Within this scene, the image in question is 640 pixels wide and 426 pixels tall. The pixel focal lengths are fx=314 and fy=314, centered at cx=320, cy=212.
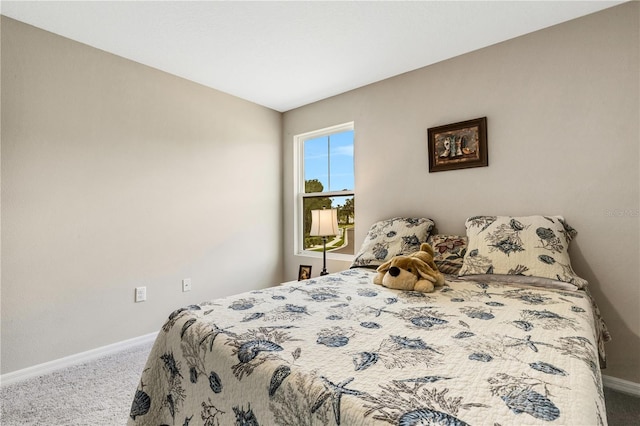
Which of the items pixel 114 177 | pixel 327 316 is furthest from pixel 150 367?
pixel 114 177

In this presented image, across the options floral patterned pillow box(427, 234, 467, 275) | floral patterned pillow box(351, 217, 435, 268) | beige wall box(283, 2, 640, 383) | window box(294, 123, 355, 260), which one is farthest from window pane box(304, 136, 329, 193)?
floral patterned pillow box(427, 234, 467, 275)

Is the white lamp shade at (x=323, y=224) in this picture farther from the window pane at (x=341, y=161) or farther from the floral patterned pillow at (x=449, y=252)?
the floral patterned pillow at (x=449, y=252)

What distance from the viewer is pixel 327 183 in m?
3.53

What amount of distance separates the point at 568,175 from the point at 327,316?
1855 mm

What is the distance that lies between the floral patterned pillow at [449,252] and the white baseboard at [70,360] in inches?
95.6

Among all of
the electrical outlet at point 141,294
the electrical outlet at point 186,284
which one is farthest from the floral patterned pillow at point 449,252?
the electrical outlet at point 141,294

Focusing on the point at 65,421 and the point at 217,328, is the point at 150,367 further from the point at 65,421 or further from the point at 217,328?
the point at 65,421

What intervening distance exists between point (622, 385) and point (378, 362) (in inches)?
79.6

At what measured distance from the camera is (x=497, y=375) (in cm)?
81

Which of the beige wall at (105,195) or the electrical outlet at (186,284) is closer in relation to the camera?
the beige wall at (105,195)

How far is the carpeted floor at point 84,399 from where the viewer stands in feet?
5.39

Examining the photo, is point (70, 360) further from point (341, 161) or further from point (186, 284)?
point (341, 161)

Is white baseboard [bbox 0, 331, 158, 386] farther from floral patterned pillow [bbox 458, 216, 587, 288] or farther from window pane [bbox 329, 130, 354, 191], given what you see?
floral patterned pillow [bbox 458, 216, 587, 288]

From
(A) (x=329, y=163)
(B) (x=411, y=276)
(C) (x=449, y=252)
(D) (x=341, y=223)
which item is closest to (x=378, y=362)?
(B) (x=411, y=276)
